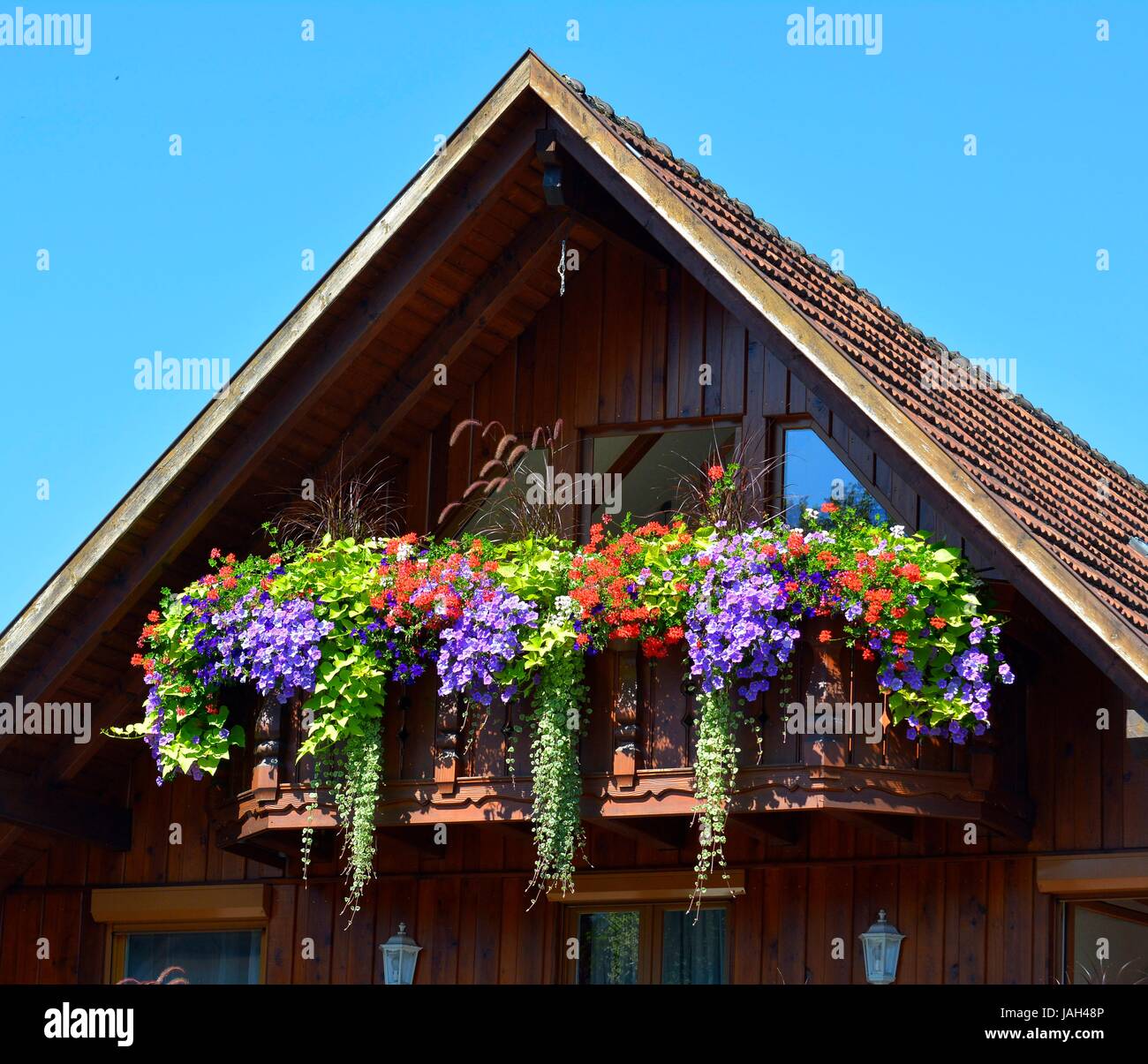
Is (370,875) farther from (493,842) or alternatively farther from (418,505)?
(418,505)

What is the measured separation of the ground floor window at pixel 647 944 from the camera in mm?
12688

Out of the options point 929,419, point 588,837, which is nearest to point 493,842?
point 588,837

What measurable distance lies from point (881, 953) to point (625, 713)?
198 cm

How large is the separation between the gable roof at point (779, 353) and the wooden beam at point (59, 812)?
0.94 meters

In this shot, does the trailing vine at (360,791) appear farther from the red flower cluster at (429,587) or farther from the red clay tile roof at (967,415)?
the red clay tile roof at (967,415)

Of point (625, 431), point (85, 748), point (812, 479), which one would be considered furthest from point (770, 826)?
point (85, 748)

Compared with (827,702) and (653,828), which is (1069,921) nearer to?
(827,702)

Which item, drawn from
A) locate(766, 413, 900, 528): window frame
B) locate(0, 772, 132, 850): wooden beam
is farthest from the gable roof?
locate(0, 772, 132, 850): wooden beam

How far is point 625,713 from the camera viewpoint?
39.3 ft

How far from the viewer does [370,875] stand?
12648 millimetres

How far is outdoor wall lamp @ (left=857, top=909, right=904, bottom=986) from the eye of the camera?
12016mm

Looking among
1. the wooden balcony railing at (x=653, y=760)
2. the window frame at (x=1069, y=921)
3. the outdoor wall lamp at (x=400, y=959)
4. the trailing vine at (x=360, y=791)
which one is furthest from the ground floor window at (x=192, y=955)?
the window frame at (x=1069, y=921)
